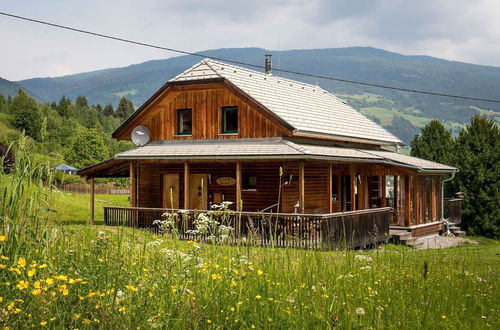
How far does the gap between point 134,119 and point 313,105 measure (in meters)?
8.08

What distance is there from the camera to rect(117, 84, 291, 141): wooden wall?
25.2 m

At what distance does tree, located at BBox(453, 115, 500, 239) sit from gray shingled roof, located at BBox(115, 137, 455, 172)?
5706 mm

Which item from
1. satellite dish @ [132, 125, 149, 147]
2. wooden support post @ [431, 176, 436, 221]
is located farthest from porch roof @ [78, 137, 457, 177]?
wooden support post @ [431, 176, 436, 221]

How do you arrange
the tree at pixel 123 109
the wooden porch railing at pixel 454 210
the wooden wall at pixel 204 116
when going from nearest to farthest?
the wooden wall at pixel 204 116 → the wooden porch railing at pixel 454 210 → the tree at pixel 123 109

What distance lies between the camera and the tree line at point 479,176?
103ft

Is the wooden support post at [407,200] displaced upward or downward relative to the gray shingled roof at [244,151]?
downward

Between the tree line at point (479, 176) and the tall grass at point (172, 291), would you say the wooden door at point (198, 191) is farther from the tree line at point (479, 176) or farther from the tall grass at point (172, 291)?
the tall grass at point (172, 291)

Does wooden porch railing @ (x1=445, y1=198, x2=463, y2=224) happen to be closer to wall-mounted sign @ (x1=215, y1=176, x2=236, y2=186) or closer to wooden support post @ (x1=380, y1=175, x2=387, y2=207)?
wooden support post @ (x1=380, y1=175, x2=387, y2=207)

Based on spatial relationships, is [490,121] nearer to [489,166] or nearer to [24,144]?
[489,166]

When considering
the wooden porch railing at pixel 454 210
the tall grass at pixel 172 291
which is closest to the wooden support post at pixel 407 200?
the wooden porch railing at pixel 454 210

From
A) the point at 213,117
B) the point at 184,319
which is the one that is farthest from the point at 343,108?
the point at 184,319

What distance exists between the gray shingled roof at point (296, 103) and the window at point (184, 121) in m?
1.44

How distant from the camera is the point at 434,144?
3762cm

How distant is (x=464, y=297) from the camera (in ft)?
26.7
